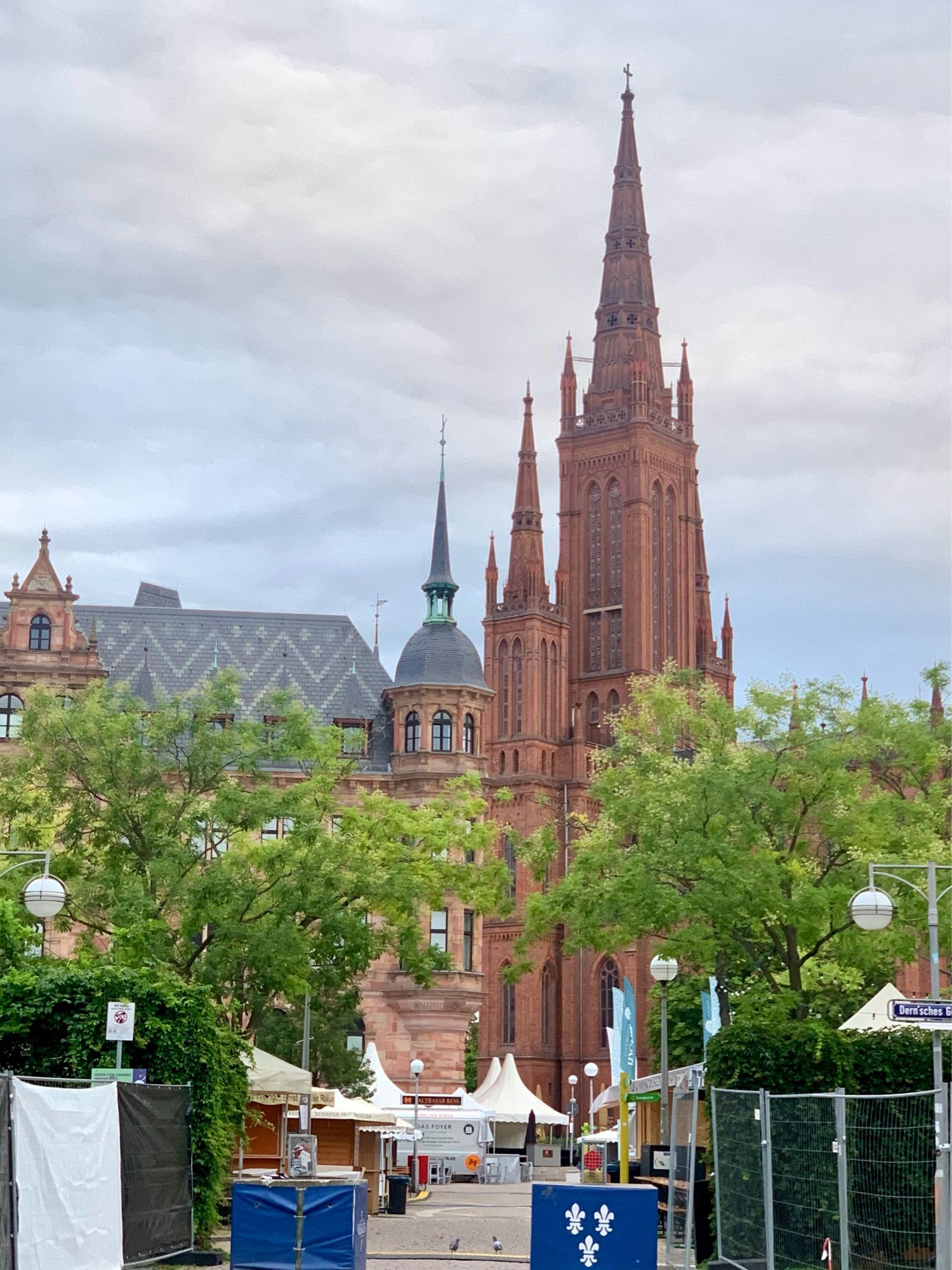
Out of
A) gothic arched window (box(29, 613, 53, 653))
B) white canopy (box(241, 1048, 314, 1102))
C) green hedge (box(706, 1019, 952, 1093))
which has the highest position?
gothic arched window (box(29, 613, 53, 653))

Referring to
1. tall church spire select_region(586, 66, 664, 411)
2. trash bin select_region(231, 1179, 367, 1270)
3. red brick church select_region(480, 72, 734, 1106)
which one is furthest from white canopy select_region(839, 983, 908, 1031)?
tall church spire select_region(586, 66, 664, 411)

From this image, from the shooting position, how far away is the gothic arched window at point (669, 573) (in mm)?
126250

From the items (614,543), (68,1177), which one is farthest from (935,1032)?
(614,543)

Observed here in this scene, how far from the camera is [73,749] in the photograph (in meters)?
40.1

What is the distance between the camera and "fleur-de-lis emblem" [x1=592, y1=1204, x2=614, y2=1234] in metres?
19.0

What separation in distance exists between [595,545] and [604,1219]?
4308 inches

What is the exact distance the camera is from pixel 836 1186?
18359 mm

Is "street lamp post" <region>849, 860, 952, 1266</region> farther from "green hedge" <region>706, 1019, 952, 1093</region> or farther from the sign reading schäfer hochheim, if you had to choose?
the sign reading schäfer hochheim

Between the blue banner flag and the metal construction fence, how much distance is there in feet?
29.3

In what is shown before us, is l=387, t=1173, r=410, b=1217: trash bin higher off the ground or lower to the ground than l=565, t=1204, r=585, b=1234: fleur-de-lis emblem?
lower

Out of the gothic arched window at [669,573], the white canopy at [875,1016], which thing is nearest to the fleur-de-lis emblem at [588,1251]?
the white canopy at [875,1016]

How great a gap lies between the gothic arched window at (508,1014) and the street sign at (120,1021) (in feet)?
303

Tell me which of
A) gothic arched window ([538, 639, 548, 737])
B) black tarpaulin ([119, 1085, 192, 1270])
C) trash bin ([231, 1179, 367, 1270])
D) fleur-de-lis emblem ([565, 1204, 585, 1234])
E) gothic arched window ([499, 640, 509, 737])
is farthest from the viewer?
gothic arched window ([538, 639, 548, 737])

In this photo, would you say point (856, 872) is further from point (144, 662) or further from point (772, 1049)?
point (144, 662)
